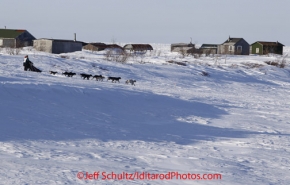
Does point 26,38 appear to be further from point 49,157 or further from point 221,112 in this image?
point 49,157

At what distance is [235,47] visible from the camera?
80.1 meters

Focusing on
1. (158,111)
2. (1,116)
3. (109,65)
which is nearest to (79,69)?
(109,65)

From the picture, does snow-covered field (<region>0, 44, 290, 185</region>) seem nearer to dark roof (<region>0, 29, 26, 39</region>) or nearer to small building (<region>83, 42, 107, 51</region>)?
dark roof (<region>0, 29, 26, 39</region>)

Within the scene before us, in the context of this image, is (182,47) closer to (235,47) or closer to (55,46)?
(235,47)

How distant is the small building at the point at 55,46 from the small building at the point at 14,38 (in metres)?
8.50

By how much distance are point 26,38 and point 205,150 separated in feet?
232

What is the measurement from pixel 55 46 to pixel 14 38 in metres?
13.6

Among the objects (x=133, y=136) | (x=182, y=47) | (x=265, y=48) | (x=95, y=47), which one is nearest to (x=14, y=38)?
(x=95, y=47)

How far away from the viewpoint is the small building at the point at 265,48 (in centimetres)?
8200

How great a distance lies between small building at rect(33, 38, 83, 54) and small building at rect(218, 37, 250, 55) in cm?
2552

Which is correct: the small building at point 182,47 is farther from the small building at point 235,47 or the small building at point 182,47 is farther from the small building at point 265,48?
the small building at point 265,48

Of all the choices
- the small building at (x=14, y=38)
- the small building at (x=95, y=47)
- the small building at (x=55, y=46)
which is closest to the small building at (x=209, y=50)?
the small building at (x=95, y=47)

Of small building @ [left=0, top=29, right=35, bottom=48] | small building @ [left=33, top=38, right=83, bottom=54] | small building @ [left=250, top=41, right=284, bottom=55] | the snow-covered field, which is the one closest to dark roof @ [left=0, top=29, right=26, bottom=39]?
small building @ [left=0, top=29, right=35, bottom=48]

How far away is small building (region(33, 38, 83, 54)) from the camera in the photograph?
6556 cm
